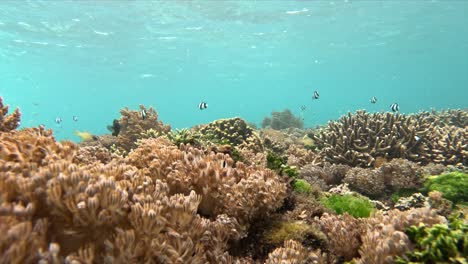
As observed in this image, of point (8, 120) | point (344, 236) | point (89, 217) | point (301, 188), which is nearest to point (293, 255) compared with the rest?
point (344, 236)

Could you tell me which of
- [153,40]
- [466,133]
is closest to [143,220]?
[466,133]

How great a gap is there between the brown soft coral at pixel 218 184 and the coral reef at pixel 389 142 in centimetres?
627

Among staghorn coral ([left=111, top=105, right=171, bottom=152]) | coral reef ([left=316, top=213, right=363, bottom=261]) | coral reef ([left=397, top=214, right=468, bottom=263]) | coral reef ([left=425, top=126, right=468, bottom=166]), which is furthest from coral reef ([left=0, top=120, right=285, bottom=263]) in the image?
coral reef ([left=425, top=126, right=468, bottom=166])

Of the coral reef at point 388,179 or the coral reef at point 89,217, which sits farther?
the coral reef at point 388,179

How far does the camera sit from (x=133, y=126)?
12.0 meters

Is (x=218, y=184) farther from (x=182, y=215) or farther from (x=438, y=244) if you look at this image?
(x=438, y=244)

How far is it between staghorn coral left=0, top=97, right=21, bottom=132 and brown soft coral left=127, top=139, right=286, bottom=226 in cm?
343

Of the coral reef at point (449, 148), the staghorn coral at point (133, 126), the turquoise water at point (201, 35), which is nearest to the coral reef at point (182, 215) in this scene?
the coral reef at point (449, 148)

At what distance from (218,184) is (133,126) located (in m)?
8.99

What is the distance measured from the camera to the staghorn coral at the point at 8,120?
5695mm

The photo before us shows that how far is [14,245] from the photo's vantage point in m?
1.91

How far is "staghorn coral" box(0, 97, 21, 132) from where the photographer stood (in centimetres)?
570

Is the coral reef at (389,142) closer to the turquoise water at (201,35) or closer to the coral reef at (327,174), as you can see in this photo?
the coral reef at (327,174)

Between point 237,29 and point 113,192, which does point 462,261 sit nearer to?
point 113,192
